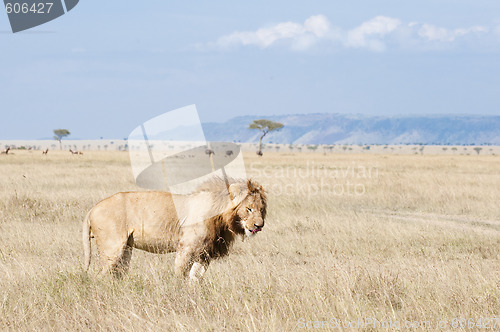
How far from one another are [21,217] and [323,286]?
9101mm

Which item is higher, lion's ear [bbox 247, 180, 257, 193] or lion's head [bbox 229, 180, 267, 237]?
lion's ear [bbox 247, 180, 257, 193]

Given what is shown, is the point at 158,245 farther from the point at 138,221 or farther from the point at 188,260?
the point at 188,260

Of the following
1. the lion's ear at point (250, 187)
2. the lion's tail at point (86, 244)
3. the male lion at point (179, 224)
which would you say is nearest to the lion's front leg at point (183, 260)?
the male lion at point (179, 224)

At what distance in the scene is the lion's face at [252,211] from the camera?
5574mm

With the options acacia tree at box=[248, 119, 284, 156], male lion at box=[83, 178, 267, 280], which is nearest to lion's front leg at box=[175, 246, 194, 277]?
male lion at box=[83, 178, 267, 280]

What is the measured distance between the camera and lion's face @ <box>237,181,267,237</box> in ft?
18.3

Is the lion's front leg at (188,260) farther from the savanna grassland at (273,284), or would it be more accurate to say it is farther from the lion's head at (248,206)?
the lion's head at (248,206)

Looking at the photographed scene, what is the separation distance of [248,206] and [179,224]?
0.94 metres

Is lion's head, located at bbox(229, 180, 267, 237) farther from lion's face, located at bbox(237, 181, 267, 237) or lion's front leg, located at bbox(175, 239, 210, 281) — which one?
lion's front leg, located at bbox(175, 239, 210, 281)

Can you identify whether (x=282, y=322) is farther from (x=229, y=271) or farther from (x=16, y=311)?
(x=16, y=311)

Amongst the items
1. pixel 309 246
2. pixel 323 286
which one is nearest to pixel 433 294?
pixel 323 286

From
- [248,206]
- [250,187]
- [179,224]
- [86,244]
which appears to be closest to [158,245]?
[179,224]

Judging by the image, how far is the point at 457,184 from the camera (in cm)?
2205

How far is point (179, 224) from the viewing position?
19.9ft
